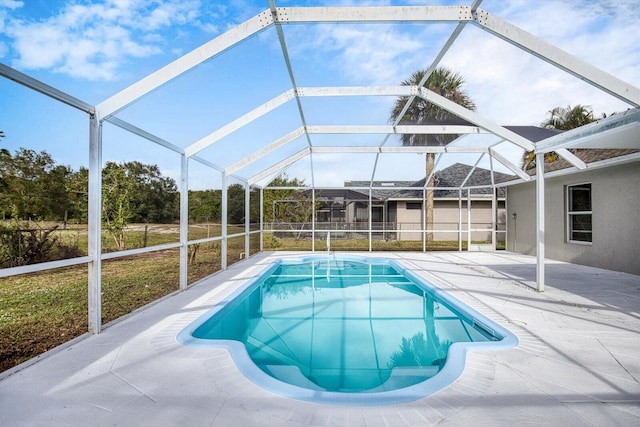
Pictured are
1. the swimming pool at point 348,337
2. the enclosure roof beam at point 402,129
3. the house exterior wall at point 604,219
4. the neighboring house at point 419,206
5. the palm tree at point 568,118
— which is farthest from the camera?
the palm tree at point 568,118

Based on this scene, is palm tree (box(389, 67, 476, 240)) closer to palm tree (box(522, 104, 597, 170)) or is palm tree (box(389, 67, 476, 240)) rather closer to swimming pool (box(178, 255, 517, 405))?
swimming pool (box(178, 255, 517, 405))

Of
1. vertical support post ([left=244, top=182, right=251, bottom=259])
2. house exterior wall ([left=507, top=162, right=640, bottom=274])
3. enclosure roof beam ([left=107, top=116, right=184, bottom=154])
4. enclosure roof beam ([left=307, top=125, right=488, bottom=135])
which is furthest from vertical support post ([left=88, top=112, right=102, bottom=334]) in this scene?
house exterior wall ([left=507, top=162, right=640, bottom=274])

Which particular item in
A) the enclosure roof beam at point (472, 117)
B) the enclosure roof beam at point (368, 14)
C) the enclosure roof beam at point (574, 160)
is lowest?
the enclosure roof beam at point (574, 160)

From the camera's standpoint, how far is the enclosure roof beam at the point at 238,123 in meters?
5.94

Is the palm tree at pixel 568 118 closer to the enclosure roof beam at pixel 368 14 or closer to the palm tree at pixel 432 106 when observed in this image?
the palm tree at pixel 432 106

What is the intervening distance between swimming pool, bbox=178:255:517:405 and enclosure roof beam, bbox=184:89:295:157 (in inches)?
95.8

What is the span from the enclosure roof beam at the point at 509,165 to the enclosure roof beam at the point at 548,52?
20.5ft

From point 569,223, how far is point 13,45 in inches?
429

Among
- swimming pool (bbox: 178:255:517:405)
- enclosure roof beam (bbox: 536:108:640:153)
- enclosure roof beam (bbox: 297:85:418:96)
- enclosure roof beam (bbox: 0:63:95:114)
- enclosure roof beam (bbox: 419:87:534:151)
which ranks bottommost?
swimming pool (bbox: 178:255:517:405)

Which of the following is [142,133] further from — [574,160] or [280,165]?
[574,160]

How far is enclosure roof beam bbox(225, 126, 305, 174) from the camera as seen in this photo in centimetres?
838

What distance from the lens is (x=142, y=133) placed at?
455 cm

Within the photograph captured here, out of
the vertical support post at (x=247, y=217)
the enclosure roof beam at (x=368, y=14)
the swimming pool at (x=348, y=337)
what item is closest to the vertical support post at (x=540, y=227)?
the swimming pool at (x=348, y=337)

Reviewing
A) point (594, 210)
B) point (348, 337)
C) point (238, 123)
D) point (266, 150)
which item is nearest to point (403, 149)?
point (266, 150)
